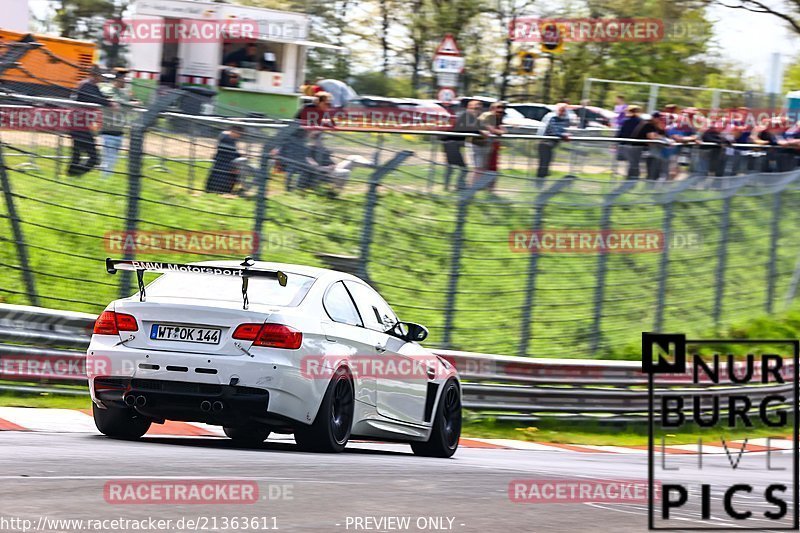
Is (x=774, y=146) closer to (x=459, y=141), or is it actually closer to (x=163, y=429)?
(x=459, y=141)

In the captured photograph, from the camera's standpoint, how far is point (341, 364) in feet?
Result: 31.7

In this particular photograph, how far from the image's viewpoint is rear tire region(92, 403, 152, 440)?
31.9ft

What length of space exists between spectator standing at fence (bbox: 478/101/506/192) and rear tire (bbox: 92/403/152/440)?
20.6 feet

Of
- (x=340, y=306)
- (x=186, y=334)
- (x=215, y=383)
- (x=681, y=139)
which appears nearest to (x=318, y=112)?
(x=681, y=139)

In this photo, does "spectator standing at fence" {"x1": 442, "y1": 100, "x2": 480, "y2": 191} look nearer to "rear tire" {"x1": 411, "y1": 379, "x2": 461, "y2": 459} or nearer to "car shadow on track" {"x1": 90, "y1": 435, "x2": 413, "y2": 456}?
"rear tire" {"x1": 411, "y1": 379, "x2": 461, "y2": 459}

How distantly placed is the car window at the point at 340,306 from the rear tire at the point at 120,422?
1509mm

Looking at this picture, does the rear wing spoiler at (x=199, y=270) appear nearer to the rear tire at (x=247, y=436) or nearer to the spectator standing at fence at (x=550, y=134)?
the rear tire at (x=247, y=436)

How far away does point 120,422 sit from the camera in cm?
985

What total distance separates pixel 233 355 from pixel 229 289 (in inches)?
23.7

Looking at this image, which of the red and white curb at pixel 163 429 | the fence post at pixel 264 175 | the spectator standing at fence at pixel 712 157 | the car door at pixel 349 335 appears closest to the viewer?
the car door at pixel 349 335

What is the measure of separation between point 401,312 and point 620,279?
323 cm

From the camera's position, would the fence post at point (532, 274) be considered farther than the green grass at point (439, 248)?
Yes

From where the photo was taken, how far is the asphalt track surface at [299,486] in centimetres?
667

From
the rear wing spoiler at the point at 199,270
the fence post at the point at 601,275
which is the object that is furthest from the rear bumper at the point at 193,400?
the fence post at the point at 601,275
